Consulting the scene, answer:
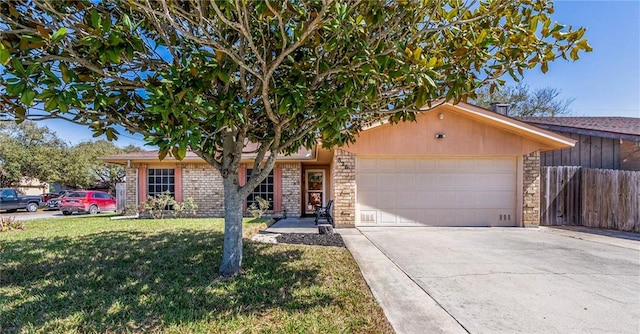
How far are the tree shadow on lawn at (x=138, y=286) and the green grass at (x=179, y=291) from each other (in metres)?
0.01

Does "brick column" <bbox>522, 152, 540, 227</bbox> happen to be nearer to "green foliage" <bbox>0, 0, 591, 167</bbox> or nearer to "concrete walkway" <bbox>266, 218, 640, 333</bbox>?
"concrete walkway" <bbox>266, 218, 640, 333</bbox>

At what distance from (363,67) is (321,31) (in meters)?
0.66

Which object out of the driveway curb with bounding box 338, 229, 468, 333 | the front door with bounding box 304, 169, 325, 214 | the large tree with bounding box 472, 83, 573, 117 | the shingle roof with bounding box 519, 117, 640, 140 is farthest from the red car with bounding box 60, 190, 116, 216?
the large tree with bounding box 472, 83, 573, 117

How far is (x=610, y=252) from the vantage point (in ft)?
21.5

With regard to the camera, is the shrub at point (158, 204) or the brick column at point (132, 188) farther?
the brick column at point (132, 188)

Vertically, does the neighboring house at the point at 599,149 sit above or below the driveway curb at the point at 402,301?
above

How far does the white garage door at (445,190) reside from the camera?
10.0m

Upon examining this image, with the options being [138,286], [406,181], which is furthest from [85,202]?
[406,181]

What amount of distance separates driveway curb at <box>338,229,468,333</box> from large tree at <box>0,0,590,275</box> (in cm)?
205

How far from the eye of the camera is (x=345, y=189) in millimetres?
9734

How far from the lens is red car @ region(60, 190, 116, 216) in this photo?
17.8 metres

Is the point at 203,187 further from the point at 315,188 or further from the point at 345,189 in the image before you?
the point at 345,189

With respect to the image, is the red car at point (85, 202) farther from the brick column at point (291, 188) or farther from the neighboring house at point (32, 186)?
the neighboring house at point (32, 186)

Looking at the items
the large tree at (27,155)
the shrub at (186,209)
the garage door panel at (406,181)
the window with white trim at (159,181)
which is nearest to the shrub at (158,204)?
the shrub at (186,209)
